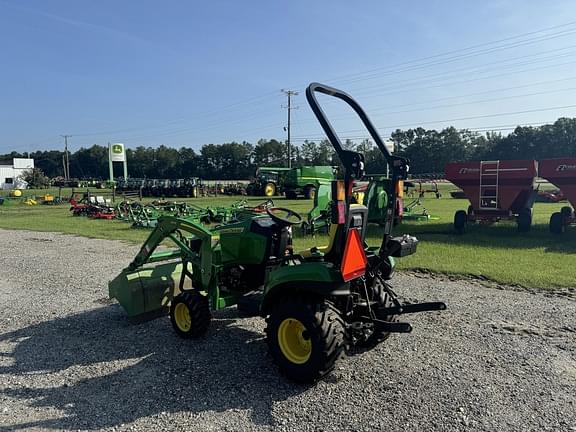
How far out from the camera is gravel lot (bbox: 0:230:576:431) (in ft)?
11.1

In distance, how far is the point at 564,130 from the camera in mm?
83250

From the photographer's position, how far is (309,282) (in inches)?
151

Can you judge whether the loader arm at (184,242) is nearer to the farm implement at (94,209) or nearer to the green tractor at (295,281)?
the green tractor at (295,281)

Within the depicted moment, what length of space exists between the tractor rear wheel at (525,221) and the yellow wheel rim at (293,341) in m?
11.6

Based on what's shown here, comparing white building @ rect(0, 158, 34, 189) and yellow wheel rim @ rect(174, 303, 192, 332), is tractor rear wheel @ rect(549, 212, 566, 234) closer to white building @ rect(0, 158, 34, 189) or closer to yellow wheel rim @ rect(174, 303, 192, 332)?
yellow wheel rim @ rect(174, 303, 192, 332)

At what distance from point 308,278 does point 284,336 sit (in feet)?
2.03

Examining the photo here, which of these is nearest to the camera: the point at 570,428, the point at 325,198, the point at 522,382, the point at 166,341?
the point at 570,428

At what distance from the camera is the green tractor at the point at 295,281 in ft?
12.2

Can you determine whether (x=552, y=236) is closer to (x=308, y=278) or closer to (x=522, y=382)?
(x=522, y=382)

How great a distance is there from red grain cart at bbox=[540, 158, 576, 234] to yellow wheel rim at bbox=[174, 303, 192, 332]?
1181 centimetres

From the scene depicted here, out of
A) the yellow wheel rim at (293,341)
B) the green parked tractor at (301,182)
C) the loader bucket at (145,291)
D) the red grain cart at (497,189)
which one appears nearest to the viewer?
the yellow wheel rim at (293,341)

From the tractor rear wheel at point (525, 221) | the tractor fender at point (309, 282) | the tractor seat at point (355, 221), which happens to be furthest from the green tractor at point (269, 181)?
the tractor seat at point (355, 221)

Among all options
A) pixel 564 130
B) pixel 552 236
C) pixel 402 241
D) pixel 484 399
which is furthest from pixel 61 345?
pixel 564 130

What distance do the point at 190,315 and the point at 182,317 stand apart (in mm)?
192
